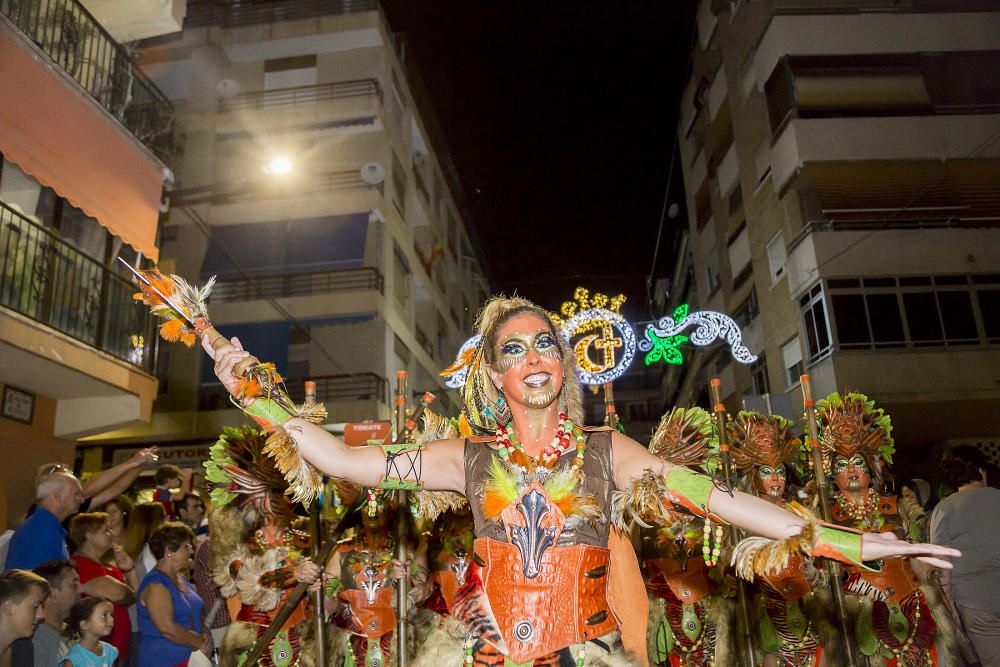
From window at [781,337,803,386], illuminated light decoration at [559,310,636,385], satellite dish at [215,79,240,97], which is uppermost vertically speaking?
satellite dish at [215,79,240,97]

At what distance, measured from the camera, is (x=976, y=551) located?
18.7ft

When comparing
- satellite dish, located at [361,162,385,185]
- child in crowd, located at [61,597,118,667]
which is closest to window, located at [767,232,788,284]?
satellite dish, located at [361,162,385,185]

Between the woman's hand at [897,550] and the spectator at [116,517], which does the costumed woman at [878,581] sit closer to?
the woman's hand at [897,550]

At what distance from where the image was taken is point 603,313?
1223 cm

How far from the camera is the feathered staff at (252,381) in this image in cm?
316

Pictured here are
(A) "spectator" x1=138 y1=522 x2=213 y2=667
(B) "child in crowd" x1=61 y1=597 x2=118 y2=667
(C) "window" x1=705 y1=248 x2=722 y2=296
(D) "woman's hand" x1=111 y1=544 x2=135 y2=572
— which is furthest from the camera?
(C) "window" x1=705 y1=248 x2=722 y2=296

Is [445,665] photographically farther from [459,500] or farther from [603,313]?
[603,313]

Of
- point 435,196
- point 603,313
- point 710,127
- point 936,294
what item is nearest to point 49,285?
point 603,313

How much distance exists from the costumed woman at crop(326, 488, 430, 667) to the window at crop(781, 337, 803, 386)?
Result: 13.8 meters

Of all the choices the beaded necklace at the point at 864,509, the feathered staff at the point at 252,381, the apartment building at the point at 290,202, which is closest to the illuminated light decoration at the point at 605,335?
the beaded necklace at the point at 864,509

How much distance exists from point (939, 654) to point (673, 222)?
2718cm

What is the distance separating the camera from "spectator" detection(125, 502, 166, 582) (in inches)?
301

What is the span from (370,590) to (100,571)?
202cm

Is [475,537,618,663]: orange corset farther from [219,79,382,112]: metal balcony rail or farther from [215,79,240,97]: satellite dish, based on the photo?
[215,79,240,97]: satellite dish
